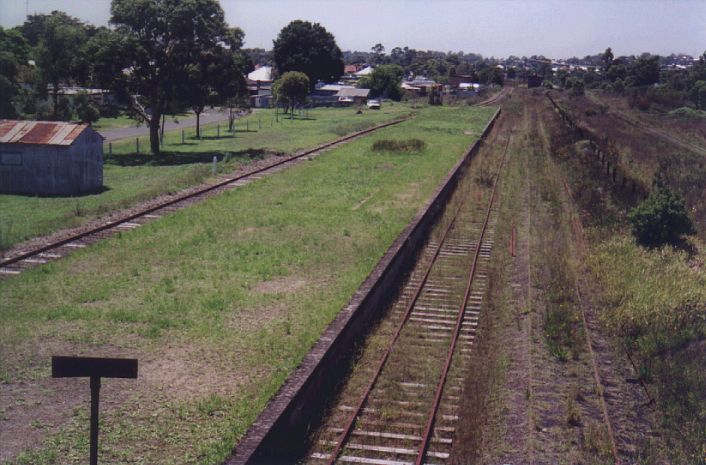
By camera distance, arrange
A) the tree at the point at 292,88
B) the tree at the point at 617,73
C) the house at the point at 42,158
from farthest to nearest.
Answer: the tree at the point at 617,73
the tree at the point at 292,88
the house at the point at 42,158

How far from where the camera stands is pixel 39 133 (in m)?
25.5

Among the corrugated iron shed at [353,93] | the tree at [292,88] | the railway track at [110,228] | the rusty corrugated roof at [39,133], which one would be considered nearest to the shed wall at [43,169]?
→ the rusty corrugated roof at [39,133]

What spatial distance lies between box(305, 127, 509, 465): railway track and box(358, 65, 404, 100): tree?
3451 inches

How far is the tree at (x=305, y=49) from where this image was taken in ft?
315

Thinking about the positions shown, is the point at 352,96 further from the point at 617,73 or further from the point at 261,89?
the point at 617,73

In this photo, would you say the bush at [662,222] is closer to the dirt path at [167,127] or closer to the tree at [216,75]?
the tree at [216,75]

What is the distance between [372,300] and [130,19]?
27368 millimetres

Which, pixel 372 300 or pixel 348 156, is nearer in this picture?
pixel 372 300

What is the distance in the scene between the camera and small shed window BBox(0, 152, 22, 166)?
25122mm

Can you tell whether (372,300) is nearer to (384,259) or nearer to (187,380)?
(384,259)

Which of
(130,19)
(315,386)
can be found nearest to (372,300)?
(315,386)

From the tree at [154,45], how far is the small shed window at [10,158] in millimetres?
11151

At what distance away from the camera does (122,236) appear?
17891 mm

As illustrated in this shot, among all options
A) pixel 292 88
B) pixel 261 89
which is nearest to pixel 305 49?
pixel 261 89
